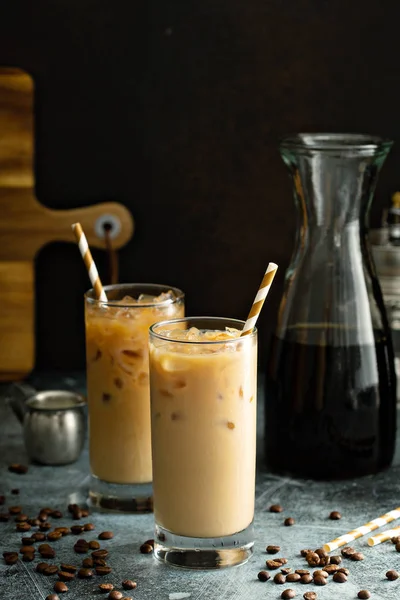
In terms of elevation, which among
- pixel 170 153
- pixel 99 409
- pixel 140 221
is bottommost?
pixel 99 409

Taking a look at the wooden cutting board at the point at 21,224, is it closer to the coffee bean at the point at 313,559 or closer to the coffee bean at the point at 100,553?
the coffee bean at the point at 100,553

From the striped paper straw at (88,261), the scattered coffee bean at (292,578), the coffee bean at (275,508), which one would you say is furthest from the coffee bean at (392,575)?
the striped paper straw at (88,261)

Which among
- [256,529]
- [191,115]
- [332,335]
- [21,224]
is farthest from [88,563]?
[191,115]

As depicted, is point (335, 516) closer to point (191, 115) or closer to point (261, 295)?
point (261, 295)

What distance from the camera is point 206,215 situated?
2072mm

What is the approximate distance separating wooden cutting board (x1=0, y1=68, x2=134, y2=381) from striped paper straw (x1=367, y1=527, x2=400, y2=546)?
92 centimetres

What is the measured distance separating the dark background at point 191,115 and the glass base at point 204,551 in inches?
34.9

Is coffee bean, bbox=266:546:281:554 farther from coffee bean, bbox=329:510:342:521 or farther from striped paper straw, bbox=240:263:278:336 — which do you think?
striped paper straw, bbox=240:263:278:336

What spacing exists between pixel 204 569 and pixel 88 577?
146 mm

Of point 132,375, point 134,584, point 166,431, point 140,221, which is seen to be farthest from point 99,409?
point 140,221

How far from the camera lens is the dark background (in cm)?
198

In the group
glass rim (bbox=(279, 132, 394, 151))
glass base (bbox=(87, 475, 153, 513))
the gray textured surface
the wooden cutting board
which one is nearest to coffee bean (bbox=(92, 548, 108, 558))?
the gray textured surface

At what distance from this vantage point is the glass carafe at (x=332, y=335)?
4.94 ft

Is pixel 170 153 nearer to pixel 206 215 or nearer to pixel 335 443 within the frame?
pixel 206 215
